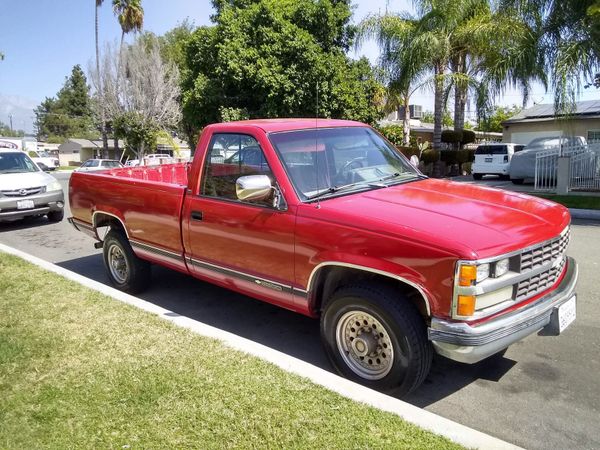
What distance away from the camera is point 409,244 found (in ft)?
10.6

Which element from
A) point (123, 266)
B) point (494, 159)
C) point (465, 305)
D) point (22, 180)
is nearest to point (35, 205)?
point (22, 180)

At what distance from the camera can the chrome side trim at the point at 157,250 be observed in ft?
17.0

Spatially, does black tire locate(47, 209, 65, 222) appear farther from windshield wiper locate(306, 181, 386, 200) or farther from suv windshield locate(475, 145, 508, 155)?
suv windshield locate(475, 145, 508, 155)

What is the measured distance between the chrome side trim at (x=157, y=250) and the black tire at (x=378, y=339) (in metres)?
1.95

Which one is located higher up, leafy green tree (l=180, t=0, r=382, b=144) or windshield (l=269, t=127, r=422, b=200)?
leafy green tree (l=180, t=0, r=382, b=144)

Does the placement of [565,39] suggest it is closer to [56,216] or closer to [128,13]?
[56,216]

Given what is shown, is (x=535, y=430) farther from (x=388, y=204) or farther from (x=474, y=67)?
(x=474, y=67)

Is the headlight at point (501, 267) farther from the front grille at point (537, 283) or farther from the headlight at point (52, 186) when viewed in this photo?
the headlight at point (52, 186)

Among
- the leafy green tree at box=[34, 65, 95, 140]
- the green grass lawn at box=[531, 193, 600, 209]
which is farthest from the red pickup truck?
the leafy green tree at box=[34, 65, 95, 140]

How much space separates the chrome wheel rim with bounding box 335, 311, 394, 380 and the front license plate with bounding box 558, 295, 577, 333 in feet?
3.92

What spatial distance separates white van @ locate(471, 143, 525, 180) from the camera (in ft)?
65.5

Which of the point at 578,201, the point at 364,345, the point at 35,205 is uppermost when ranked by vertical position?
the point at 35,205

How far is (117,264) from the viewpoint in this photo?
6320mm

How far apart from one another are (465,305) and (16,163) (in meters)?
11.4
